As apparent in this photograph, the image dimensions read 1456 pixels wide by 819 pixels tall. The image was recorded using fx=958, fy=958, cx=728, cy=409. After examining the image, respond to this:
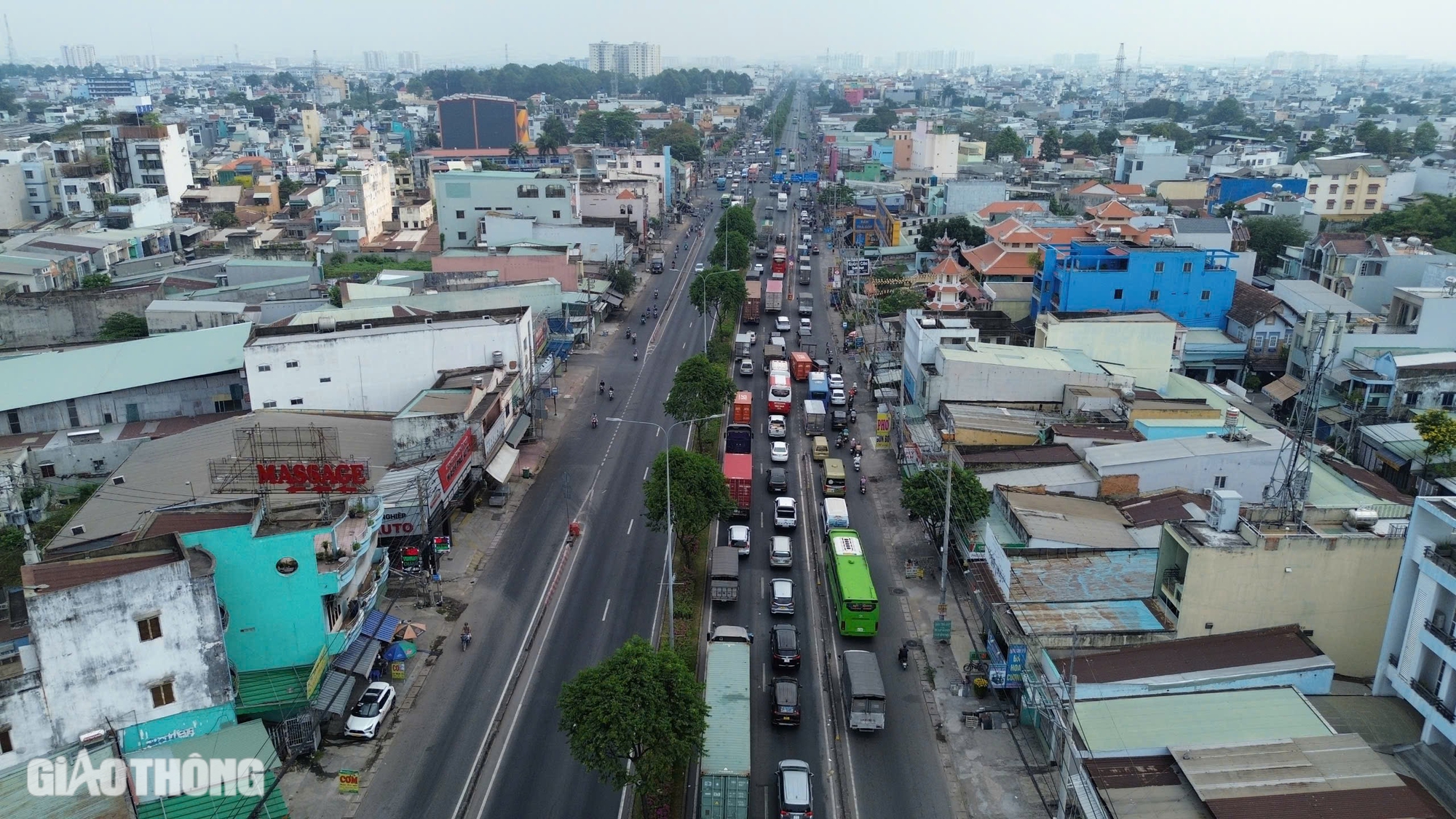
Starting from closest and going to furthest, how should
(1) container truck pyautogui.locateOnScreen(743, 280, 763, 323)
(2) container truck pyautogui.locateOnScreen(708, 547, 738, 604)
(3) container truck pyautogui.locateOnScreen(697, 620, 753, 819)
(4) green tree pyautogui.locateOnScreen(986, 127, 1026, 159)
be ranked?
(3) container truck pyautogui.locateOnScreen(697, 620, 753, 819)
(2) container truck pyautogui.locateOnScreen(708, 547, 738, 604)
(1) container truck pyautogui.locateOnScreen(743, 280, 763, 323)
(4) green tree pyautogui.locateOnScreen(986, 127, 1026, 159)

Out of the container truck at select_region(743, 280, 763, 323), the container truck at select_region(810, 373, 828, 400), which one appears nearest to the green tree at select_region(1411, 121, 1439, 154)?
the container truck at select_region(743, 280, 763, 323)

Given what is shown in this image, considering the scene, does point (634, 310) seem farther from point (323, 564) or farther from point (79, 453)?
point (323, 564)

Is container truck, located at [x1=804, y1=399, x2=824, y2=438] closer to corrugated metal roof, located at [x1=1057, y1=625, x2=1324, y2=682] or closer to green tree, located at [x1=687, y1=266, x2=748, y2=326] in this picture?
green tree, located at [x1=687, y1=266, x2=748, y2=326]

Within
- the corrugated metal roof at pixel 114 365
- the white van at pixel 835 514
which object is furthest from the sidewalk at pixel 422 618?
the corrugated metal roof at pixel 114 365

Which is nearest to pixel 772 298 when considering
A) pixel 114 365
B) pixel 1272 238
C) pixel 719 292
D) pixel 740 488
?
pixel 719 292

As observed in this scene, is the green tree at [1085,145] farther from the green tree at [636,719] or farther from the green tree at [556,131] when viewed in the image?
the green tree at [636,719]

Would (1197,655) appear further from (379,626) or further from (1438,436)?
(1438,436)
